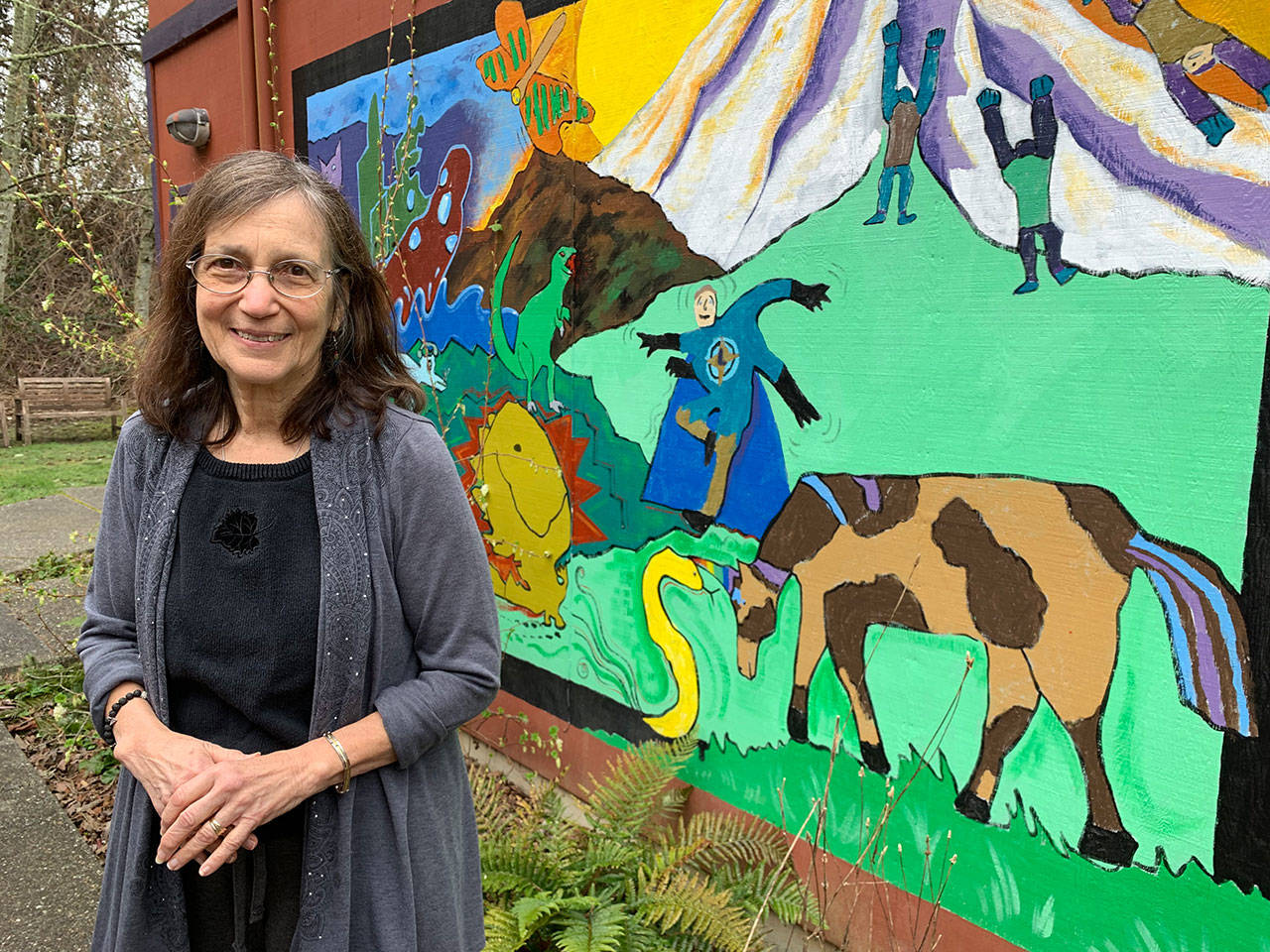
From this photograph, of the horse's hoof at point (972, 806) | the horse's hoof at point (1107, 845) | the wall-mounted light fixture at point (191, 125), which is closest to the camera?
the horse's hoof at point (1107, 845)

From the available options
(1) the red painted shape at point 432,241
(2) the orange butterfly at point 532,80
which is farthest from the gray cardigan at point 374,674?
(1) the red painted shape at point 432,241

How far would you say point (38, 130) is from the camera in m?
12.4

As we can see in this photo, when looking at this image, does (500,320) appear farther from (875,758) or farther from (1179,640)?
(1179,640)

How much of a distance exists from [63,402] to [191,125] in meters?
9.75

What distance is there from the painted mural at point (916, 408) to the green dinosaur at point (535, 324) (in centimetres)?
2

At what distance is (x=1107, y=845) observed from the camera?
6.61 ft

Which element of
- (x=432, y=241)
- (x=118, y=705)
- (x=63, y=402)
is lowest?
(x=63, y=402)

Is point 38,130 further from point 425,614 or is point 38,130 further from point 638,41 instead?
point 425,614

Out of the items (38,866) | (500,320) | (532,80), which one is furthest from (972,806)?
(38,866)

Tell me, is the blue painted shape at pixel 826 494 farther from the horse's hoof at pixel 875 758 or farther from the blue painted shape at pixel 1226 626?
the blue painted shape at pixel 1226 626

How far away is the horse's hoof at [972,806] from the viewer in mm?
2229

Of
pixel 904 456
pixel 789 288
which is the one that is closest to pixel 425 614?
pixel 904 456

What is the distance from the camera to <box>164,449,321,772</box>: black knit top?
1.48 m

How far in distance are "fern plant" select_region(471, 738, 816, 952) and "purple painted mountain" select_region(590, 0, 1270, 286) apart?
1.72m
